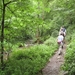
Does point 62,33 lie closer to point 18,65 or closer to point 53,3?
point 18,65

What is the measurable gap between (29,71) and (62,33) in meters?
6.52

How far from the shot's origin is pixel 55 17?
28.2m

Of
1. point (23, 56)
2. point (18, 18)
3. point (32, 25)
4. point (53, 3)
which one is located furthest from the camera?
point (53, 3)

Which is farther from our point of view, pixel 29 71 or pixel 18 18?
pixel 18 18

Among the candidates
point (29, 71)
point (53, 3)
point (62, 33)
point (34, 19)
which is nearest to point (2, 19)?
point (34, 19)

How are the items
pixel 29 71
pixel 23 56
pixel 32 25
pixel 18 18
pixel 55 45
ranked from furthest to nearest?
pixel 55 45 < pixel 23 56 < pixel 32 25 < pixel 18 18 < pixel 29 71

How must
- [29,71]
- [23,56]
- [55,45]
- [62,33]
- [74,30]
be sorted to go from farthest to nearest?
[74,30], [55,45], [62,33], [23,56], [29,71]

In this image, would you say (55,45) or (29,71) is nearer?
(29,71)

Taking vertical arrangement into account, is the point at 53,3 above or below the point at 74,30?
above

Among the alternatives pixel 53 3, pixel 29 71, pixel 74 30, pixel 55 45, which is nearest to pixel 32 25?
pixel 29 71

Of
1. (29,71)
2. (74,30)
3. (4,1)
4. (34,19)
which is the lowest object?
(29,71)

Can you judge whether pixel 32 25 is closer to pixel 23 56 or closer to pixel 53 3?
pixel 23 56

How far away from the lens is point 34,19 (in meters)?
12.0

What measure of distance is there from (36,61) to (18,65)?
1.51 metres
